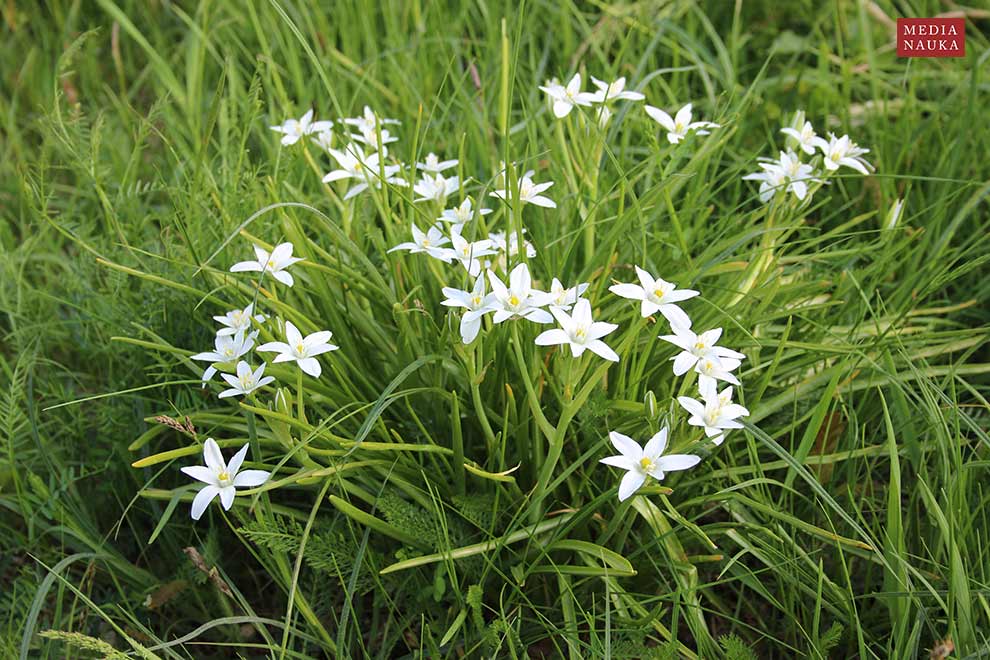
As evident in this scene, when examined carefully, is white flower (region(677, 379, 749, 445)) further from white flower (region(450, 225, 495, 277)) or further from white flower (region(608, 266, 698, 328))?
white flower (region(450, 225, 495, 277))

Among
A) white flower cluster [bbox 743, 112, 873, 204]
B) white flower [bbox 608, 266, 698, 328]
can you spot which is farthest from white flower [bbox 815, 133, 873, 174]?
white flower [bbox 608, 266, 698, 328]

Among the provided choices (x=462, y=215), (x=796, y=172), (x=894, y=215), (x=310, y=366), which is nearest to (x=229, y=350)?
(x=310, y=366)

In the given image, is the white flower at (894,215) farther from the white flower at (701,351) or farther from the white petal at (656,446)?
the white petal at (656,446)

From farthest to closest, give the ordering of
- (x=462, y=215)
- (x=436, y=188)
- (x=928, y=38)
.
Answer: (x=928, y=38)
(x=436, y=188)
(x=462, y=215)

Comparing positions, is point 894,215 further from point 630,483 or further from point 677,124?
point 630,483

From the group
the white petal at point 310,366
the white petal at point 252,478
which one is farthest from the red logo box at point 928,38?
the white petal at point 252,478

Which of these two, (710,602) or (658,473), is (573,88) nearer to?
(658,473)
